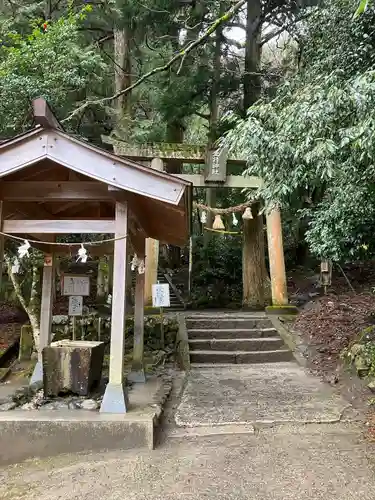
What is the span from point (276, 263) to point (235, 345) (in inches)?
109

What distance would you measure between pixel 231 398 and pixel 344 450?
1.83 meters

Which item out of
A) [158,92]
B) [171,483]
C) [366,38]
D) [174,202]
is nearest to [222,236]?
[158,92]

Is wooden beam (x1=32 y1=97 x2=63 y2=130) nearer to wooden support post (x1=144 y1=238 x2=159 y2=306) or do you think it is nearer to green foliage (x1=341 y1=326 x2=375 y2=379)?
green foliage (x1=341 y1=326 x2=375 y2=379)

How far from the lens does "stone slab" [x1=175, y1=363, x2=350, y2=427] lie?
4.76 m

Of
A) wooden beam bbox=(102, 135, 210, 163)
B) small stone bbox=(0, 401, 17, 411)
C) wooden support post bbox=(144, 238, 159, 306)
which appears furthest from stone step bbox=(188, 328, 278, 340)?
small stone bbox=(0, 401, 17, 411)

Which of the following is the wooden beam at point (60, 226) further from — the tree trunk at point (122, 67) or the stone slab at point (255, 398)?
the tree trunk at point (122, 67)

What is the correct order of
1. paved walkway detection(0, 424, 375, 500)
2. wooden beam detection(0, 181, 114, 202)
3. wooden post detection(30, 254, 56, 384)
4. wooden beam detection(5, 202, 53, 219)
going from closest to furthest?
1. paved walkway detection(0, 424, 375, 500)
2. wooden beam detection(0, 181, 114, 202)
3. wooden beam detection(5, 202, 53, 219)
4. wooden post detection(30, 254, 56, 384)

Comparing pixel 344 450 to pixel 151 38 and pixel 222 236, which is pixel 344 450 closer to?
pixel 151 38

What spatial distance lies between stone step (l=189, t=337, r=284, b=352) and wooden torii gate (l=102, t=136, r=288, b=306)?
181cm

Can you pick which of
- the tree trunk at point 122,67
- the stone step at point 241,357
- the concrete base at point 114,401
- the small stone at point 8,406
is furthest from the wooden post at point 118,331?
the tree trunk at point 122,67

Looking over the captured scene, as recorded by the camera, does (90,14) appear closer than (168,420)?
No

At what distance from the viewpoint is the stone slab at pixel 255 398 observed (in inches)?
187

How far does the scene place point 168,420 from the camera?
474cm

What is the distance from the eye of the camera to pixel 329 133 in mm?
4359
